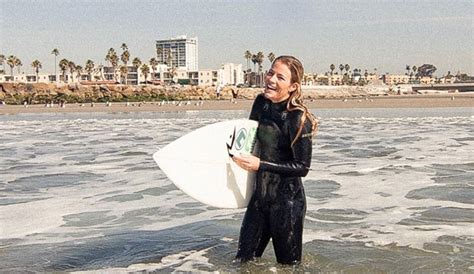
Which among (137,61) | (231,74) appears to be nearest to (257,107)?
(137,61)

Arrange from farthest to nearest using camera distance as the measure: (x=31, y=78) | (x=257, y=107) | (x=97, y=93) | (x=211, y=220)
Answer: (x=31, y=78) < (x=97, y=93) < (x=211, y=220) < (x=257, y=107)

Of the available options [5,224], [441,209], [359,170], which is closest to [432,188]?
[441,209]

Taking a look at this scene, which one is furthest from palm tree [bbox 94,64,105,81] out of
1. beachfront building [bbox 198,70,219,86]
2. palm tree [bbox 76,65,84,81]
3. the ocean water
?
the ocean water

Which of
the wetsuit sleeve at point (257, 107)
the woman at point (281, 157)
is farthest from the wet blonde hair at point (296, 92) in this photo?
the wetsuit sleeve at point (257, 107)

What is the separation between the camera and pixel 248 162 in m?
3.99

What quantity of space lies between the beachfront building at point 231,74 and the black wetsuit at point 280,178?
16129 centimetres

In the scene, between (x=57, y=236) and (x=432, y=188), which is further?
(x=432, y=188)

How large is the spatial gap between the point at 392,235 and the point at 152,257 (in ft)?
8.36

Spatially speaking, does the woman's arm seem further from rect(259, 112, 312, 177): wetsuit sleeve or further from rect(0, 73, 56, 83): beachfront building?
rect(0, 73, 56, 83): beachfront building

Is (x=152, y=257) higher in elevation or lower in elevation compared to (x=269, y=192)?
lower

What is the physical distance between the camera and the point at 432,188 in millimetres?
8477

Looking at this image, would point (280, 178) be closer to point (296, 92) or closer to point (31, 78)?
point (296, 92)

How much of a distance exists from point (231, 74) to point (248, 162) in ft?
595

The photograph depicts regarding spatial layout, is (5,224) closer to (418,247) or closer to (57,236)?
(57,236)
